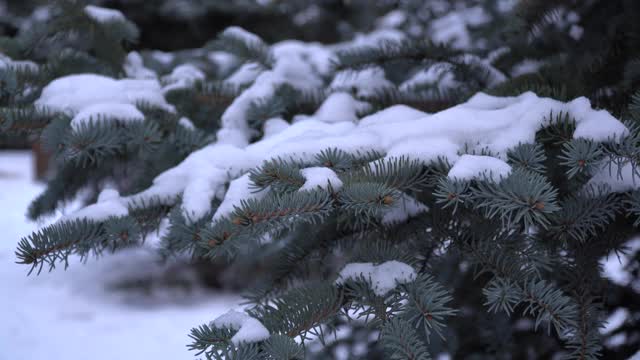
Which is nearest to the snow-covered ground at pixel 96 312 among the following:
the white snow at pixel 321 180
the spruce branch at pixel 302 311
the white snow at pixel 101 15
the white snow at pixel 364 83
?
the white snow at pixel 101 15

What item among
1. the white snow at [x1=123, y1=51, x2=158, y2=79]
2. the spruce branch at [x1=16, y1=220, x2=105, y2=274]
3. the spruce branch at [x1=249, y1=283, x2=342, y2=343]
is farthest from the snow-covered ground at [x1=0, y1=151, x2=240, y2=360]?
the spruce branch at [x1=249, y1=283, x2=342, y2=343]

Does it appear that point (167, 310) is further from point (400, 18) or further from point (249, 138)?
point (249, 138)

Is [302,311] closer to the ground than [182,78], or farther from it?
closer to the ground

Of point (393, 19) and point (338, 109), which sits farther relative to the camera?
point (393, 19)

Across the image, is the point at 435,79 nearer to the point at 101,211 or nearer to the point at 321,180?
the point at 321,180

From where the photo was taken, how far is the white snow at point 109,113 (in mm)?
1113

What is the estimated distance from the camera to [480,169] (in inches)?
30.9

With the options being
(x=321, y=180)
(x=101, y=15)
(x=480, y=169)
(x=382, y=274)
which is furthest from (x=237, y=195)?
(x=101, y=15)

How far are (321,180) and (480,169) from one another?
0.74 ft

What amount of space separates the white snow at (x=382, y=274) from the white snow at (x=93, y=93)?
25.5 inches

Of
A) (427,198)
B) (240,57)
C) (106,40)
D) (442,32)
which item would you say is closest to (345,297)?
(427,198)

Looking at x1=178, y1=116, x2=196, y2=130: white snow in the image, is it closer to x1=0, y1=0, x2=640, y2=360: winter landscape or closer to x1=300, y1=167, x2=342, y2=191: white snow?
x1=0, y1=0, x2=640, y2=360: winter landscape

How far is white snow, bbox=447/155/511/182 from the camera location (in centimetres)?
77

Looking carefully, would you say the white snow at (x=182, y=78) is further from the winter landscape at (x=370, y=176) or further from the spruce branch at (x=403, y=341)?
the spruce branch at (x=403, y=341)
